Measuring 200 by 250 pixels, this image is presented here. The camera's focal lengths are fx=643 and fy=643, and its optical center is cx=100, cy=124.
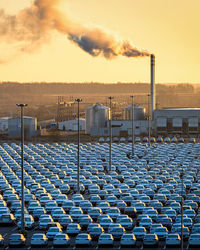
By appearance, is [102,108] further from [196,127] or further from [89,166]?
[89,166]

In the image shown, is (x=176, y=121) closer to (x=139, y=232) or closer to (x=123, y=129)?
(x=123, y=129)


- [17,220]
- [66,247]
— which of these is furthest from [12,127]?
[66,247]

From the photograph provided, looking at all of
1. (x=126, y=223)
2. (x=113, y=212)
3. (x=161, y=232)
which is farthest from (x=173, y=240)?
(x=113, y=212)

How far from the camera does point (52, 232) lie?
102 feet

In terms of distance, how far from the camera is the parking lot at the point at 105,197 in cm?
3091

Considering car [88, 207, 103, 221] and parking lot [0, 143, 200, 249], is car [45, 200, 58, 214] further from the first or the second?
car [88, 207, 103, 221]

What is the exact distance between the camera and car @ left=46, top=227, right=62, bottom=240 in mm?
31000

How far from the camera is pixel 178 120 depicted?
315ft

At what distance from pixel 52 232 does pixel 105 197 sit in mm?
10364

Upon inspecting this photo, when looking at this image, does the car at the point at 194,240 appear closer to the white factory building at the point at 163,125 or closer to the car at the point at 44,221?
the car at the point at 44,221

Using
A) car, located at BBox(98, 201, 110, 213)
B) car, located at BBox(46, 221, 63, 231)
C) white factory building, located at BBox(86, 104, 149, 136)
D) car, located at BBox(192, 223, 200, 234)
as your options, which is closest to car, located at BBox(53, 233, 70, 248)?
car, located at BBox(46, 221, 63, 231)

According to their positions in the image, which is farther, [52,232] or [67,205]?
[67,205]

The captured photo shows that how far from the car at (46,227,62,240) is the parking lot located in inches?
2.0

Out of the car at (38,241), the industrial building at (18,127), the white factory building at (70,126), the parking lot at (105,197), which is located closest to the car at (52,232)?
the parking lot at (105,197)
